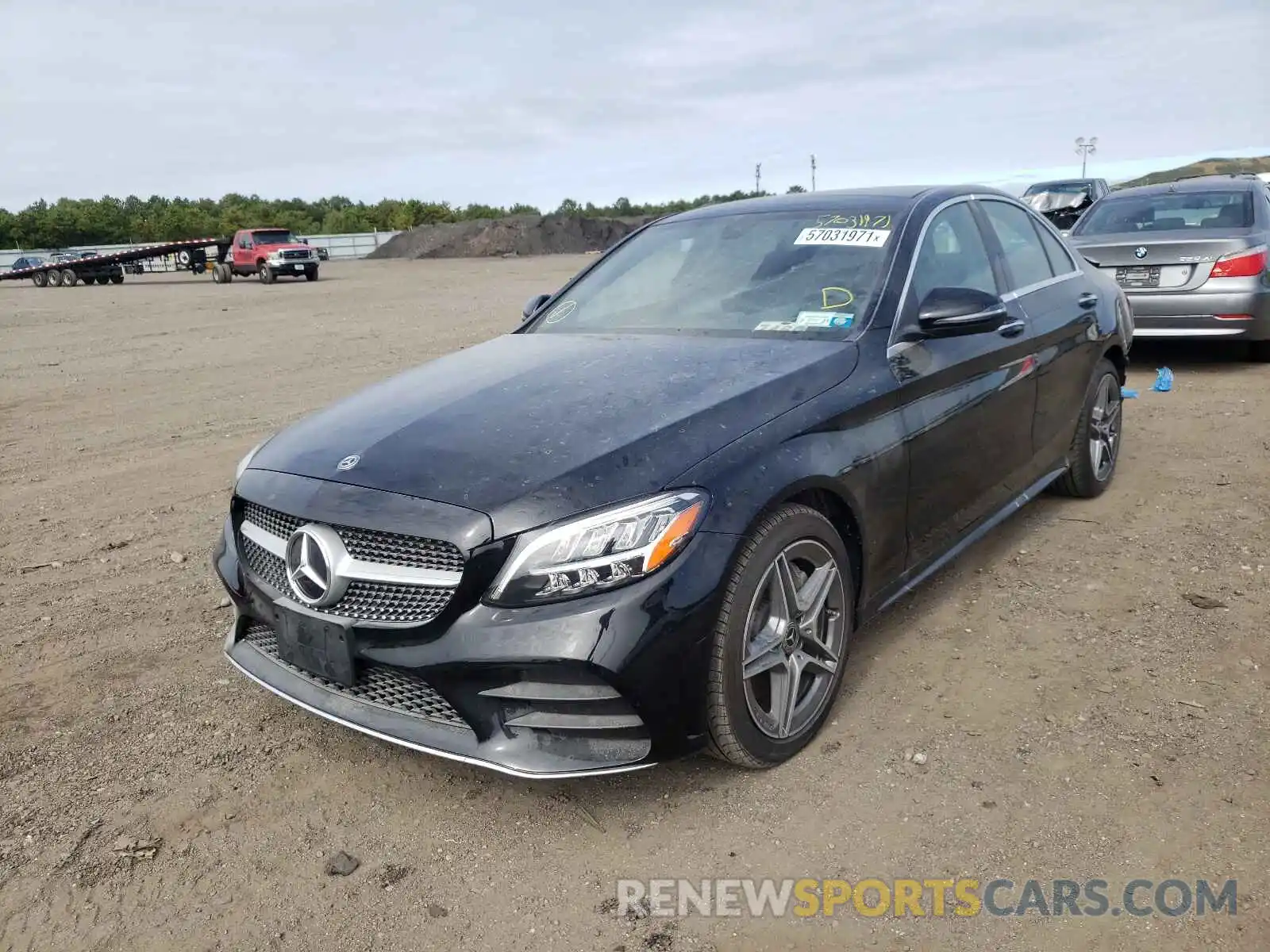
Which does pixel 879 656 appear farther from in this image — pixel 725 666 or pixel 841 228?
pixel 841 228

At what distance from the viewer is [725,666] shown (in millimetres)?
2600

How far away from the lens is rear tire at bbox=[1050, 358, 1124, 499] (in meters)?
4.99

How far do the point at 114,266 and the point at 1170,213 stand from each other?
37432mm

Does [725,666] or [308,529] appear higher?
[308,529]

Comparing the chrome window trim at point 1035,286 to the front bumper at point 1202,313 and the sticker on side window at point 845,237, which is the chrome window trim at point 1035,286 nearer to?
the sticker on side window at point 845,237

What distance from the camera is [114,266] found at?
3706 centimetres

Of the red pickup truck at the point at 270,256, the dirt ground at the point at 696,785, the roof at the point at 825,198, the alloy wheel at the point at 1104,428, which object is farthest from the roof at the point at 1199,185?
the red pickup truck at the point at 270,256

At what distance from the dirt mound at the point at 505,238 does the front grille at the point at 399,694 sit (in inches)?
2030

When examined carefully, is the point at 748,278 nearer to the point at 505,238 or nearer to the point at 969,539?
the point at 969,539

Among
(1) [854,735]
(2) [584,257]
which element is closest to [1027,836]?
(1) [854,735]

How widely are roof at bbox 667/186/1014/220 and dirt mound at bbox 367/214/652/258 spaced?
4971cm

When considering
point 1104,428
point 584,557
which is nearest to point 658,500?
point 584,557

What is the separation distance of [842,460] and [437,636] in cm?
133

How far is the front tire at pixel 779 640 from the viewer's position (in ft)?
8.61
